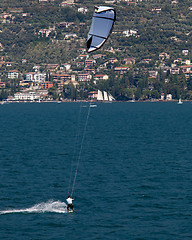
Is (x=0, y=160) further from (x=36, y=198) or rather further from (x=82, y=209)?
(x=82, y=209)

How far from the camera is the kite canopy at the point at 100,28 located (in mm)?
47219

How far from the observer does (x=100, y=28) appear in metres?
47.5

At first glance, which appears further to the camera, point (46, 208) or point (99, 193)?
point (99, 193)

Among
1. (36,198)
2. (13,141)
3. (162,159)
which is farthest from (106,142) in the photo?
(36,198)

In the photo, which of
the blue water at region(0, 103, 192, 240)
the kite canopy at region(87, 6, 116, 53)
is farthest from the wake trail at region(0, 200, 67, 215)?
the kite canopy at region(87, 6, 116, 53)

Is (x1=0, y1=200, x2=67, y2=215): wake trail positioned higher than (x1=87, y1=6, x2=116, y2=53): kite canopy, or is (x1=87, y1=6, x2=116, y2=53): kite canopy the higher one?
(x1=87, y1=6, x2=116, y2=53): kite canopy

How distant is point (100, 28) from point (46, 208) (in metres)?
16.9

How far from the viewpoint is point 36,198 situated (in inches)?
2067

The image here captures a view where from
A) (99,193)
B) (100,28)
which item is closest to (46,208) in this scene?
(99,193)

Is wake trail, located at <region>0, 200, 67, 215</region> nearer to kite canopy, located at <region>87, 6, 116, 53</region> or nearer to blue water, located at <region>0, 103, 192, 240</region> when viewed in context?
blue water, located at <region>0, 103, 192, 240</region>

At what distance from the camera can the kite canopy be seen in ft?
155

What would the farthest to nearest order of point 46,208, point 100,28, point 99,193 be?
1. point 99,193
2. point 46,208
3. point 100,28

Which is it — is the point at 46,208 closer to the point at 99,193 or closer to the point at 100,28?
the point at 99,193

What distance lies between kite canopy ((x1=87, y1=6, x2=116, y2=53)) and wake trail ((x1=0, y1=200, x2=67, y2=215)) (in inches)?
577
